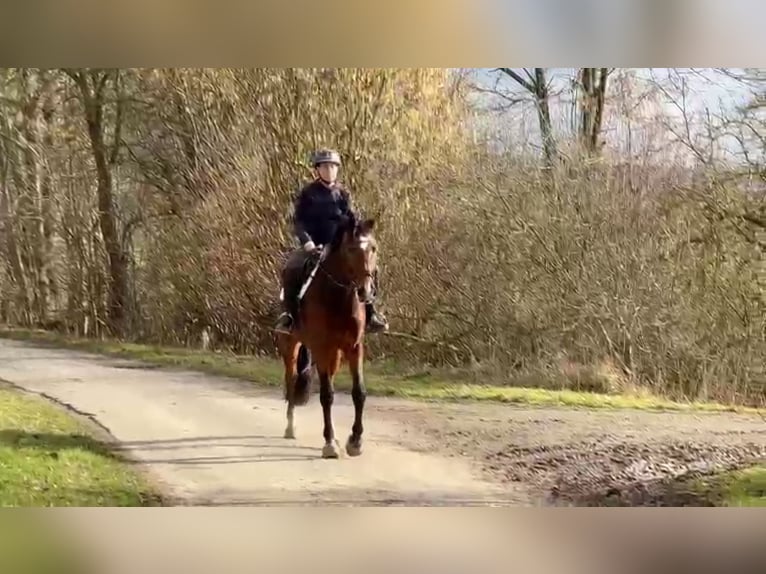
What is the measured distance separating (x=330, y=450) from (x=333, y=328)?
0.35 m

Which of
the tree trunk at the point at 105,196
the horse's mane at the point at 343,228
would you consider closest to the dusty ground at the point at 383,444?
the tree trunk at the point at 105,196

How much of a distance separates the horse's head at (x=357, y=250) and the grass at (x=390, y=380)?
0.26 m

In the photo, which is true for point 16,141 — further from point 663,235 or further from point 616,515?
point 616,515

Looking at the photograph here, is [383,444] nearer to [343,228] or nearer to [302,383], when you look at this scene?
[302,383]

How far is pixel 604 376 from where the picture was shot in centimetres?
232

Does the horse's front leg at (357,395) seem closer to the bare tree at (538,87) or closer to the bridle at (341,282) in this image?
the bridle at (341,282)

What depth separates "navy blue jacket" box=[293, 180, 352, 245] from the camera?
228 centimetres

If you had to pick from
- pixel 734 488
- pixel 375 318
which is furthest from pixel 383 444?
pixel 734 488

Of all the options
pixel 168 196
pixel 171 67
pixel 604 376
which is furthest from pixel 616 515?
pixel 171 67

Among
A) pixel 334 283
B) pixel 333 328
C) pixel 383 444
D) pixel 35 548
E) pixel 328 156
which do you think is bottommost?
pixel 35 548

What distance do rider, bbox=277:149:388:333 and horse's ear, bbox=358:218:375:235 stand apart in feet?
0.18

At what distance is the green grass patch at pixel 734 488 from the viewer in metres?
2.29

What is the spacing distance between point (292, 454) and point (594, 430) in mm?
874

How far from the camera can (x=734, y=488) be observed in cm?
229
